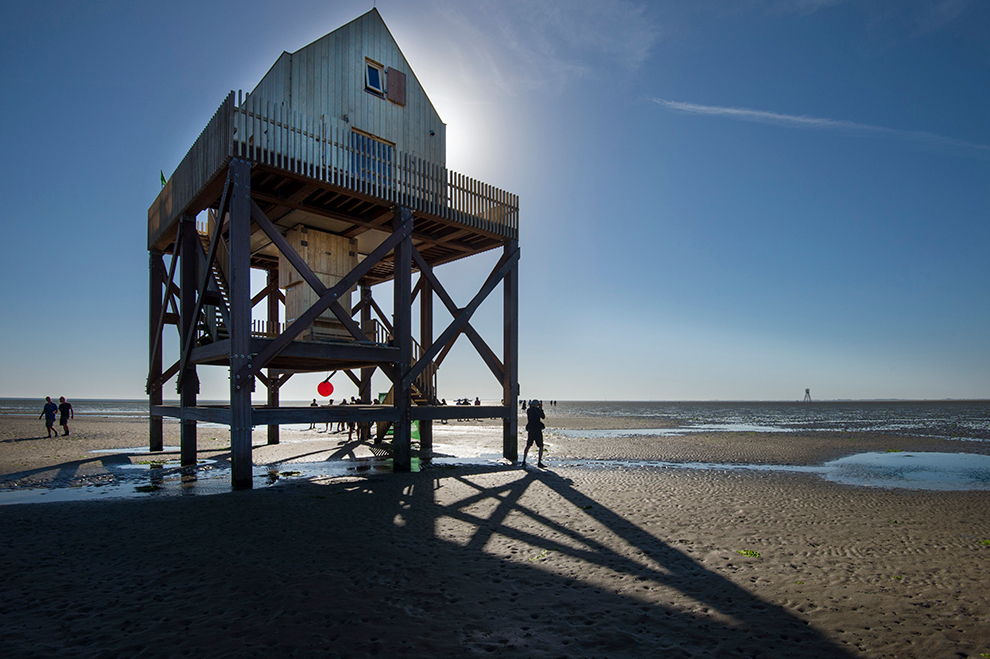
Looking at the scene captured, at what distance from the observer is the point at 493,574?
269 inches

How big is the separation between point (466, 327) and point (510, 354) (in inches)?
85.9

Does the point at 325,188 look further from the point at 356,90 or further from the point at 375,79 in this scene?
the point at 375,79

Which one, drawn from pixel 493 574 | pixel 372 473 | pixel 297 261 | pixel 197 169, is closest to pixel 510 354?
pixel 372 473

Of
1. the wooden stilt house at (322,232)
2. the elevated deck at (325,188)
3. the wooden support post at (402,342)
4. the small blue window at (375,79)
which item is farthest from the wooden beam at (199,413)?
the small blue window at (375,79)

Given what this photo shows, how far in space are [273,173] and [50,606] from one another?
11078 millimetres

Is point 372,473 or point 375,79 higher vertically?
point 375,79

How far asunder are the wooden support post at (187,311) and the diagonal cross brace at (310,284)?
15.1ft

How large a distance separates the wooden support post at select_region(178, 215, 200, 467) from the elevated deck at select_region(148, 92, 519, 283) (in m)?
0.74

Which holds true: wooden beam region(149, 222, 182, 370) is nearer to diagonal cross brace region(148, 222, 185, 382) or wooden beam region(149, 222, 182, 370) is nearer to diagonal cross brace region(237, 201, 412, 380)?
diagonal cross brace region(148, 222, 185, 382)

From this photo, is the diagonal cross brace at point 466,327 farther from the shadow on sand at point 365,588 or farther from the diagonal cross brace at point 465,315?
the shadow on sand at point 365,588

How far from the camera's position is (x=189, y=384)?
1733cm

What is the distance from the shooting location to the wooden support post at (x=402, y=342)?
16.0 metres

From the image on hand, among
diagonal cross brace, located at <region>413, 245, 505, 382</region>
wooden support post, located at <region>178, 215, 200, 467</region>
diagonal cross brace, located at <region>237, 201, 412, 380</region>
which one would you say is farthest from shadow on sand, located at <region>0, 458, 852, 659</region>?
diagonal cross brace, located at <region>413, 245, 505, 382</region>

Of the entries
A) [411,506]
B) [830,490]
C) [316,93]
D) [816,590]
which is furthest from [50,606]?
[830,490]
